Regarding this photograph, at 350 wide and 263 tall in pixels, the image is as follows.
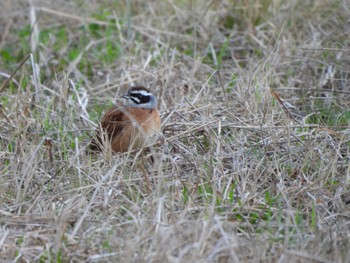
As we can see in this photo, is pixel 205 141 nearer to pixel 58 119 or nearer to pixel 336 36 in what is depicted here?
pixel 58 119

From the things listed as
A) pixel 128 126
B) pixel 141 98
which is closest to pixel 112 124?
pixel 128 126

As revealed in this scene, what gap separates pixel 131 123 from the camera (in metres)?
6.11

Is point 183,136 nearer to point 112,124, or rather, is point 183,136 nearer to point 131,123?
point 131,123

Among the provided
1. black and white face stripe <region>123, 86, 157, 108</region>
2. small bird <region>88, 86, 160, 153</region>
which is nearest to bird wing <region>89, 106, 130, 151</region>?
small bird <region>88, 86, 160, 153</region>

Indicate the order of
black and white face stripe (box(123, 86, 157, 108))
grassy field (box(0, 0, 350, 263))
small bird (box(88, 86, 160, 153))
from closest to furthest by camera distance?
grassy field (box(0, 0, 350, 263)), small bird (box(88, 86, 160, 153)), black and white face stripe (box(123, 86, 157, 108))

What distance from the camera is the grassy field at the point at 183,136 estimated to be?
4457mm

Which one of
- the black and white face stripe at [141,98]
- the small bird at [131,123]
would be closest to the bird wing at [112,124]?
the small bird at [131,123]

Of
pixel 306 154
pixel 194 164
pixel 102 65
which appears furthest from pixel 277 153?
pixel 102 65

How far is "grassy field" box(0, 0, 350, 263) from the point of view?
4.46 metres

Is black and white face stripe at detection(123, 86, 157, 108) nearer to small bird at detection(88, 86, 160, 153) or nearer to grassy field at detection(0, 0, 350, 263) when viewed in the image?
small bird at detection(88, 86, 160, 153)

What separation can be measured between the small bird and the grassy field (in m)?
0.17

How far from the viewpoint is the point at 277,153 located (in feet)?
18.8

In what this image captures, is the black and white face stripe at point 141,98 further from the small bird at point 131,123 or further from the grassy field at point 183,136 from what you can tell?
the grassy field at point 183,136

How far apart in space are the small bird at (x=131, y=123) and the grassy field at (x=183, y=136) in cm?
17
